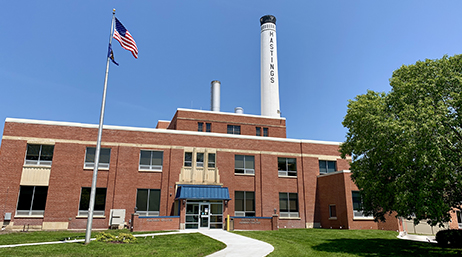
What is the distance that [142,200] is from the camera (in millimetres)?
30547

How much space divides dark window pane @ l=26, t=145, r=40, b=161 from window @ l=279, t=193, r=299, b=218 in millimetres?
23169

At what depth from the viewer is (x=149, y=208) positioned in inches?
1201

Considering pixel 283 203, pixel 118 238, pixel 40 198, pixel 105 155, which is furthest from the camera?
pixel 283 203

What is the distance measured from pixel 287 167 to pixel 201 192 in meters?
10.2

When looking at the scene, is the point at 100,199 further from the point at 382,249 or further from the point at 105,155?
the point at 382,249

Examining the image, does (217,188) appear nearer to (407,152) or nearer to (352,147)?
(352,147)

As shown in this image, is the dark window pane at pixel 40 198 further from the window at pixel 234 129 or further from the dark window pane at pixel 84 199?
the window at pixel 234 129

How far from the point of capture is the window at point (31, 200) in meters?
28.0

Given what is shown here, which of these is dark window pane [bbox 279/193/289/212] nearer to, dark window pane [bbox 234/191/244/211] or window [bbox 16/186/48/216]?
dark window pane [bbox 234/191/244/211]

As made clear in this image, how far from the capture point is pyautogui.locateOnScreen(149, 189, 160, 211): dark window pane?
30.6 metres

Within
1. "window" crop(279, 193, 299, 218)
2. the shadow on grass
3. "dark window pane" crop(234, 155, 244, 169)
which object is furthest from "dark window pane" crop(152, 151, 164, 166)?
the shadow on grass

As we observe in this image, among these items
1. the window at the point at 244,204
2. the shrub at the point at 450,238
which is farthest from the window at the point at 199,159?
the shrub at the point at 450,238

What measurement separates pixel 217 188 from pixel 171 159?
518 cm

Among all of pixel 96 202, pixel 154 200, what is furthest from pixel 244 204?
pixel 96 202
